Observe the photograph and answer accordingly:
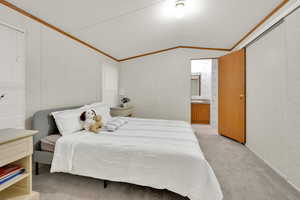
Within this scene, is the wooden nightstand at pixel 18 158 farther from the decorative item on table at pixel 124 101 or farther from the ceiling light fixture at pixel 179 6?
the decorative item on table at pixel 124 101

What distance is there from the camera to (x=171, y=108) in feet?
14.0

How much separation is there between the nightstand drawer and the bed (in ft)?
1.30

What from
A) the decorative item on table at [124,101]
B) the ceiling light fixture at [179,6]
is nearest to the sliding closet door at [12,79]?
the ceiling light fixture at [179,6]

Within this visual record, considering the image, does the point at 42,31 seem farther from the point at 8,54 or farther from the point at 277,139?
the point at 277,139

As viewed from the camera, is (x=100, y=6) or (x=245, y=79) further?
(x=245, y=79)

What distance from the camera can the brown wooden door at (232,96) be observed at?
10.3 feet

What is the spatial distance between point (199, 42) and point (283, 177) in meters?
3.26

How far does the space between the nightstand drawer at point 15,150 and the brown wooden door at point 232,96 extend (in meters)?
3.79

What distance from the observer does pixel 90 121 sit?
84.9 inches

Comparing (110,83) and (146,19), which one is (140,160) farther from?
(110,83)

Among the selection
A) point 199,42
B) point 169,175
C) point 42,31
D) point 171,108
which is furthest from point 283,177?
point 42,31

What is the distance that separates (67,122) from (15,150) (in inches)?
29.8

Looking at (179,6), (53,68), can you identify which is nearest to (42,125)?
(53,68)

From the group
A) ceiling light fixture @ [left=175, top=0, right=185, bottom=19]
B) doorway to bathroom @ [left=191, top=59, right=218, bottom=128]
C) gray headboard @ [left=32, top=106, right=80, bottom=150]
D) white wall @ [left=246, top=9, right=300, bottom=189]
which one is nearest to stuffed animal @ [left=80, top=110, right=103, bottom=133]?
gray headboard @ [left=32, top=106, right=80, bottom=150]
